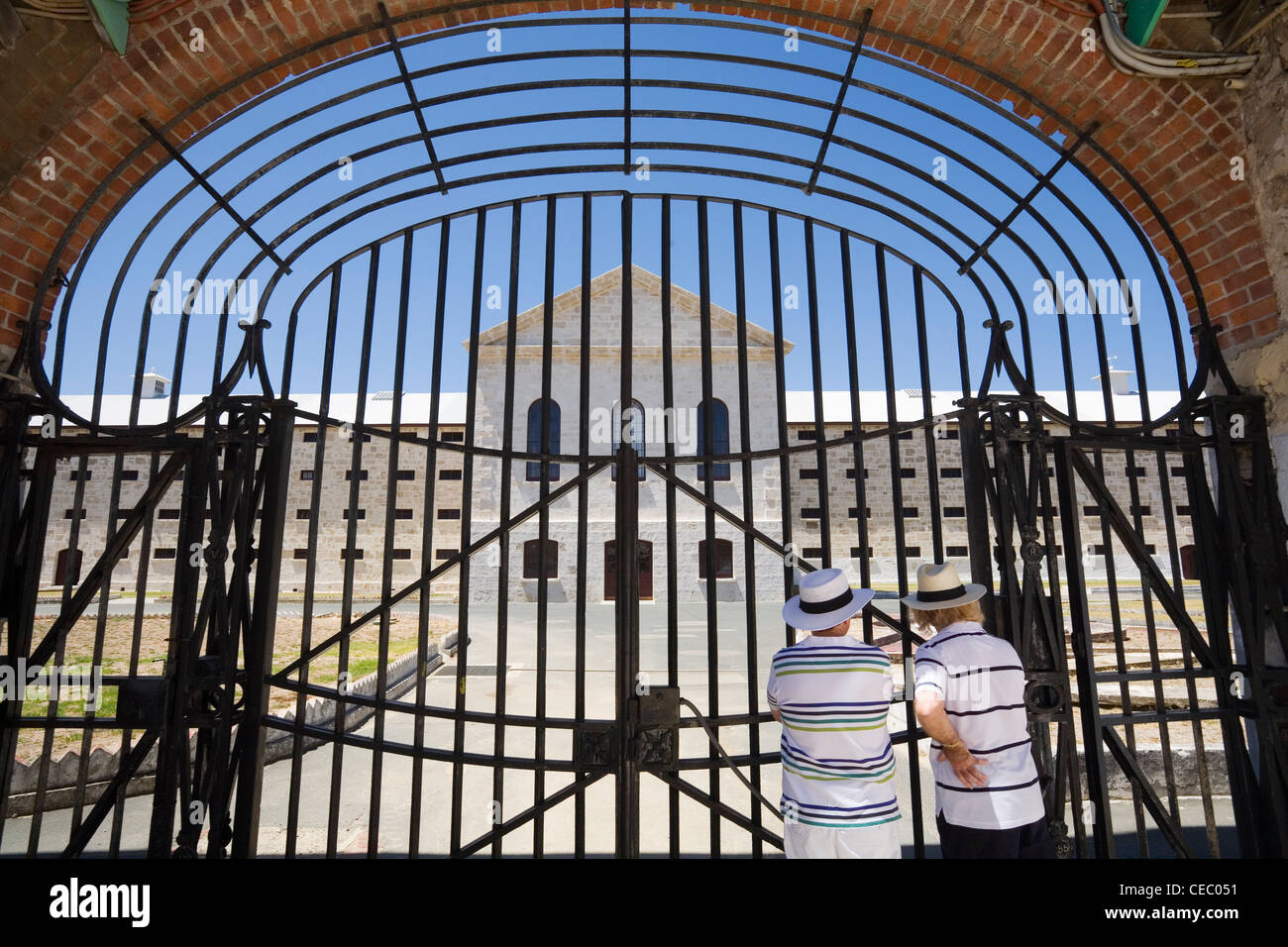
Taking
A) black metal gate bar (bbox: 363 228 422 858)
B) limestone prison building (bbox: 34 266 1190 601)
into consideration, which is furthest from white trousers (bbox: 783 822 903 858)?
limestone prison building (bbox: 34 266 1190 601)

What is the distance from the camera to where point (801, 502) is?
23.7 meters

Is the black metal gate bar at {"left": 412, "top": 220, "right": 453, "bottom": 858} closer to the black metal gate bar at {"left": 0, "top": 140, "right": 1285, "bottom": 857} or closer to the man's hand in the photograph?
the black metal gate bar at {"left": 0, "top": 140, "right": 1285, "bottom": 857}

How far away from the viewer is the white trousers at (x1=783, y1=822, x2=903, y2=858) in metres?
2.77

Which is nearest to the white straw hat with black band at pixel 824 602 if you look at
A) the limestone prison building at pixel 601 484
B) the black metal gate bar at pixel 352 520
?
the black metal gate bar at pixel 352 520

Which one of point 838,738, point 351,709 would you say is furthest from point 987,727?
point 351,709

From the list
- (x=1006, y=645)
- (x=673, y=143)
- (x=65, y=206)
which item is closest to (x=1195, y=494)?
(x=1006, y=645)

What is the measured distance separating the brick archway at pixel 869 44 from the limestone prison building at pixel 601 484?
13806 millimetres

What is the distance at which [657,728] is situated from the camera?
3596 millimetres

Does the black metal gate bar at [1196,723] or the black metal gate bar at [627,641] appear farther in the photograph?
the black metal gate bar at [1196,723]

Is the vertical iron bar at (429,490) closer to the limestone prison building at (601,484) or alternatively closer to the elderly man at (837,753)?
the elderly man at (837,753)

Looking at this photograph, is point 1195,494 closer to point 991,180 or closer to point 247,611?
point 991,180

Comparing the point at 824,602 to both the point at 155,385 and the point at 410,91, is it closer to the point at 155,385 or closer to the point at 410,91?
the point at 410,91

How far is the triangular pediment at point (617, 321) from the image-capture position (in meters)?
19.7
